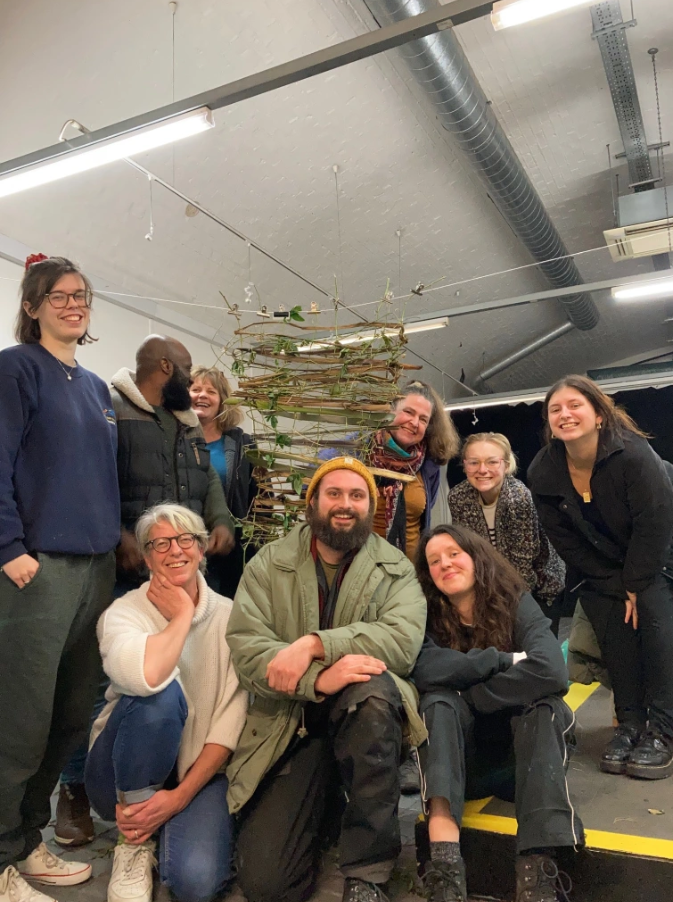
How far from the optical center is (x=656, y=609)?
8.23ft

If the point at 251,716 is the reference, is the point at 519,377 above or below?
above

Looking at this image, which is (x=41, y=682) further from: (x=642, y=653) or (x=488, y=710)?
(x=642, y=653)

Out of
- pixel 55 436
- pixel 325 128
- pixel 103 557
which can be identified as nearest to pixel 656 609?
pixel 103 557

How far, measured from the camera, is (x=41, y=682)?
1864mm

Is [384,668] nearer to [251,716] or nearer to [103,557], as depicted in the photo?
[251,716]

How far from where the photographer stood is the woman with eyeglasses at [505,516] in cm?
297

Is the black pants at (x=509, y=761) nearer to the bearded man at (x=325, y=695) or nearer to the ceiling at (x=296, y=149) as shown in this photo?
the bearded man at (x=325, y=695)

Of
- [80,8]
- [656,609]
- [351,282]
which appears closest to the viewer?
[656,609]

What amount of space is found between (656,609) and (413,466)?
101 centimetres

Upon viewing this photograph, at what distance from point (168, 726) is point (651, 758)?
1.65m

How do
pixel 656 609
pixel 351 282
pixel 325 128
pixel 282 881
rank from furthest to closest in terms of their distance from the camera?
pixel 351 282 < pixel 325 128 < pixel 656 609 < pixel 282 881

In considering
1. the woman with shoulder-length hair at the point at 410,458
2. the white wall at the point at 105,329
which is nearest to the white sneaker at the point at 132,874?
the woman with shoulder-length hair at the point at 410,458

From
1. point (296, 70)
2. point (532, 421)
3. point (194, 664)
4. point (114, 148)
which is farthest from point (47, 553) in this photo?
point (532, 421)

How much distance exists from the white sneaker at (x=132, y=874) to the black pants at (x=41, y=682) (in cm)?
25
